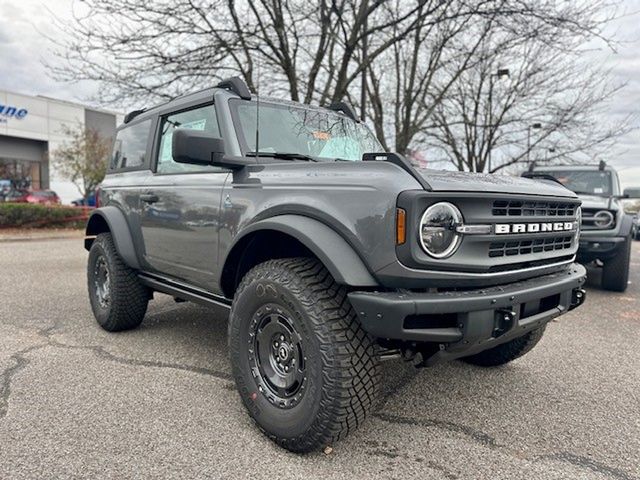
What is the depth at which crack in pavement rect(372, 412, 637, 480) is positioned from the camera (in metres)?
2.31

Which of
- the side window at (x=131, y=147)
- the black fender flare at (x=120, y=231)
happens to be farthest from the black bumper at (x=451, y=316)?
the side window at (x=131, y=147)

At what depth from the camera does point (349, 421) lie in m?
2.26

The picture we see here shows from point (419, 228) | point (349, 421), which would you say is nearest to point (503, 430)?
point (349, 421)

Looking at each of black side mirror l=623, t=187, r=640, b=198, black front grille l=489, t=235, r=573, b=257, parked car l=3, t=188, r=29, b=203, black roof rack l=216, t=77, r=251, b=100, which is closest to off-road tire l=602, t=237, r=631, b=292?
black side mirror l=623, t=187, r=640, b=198

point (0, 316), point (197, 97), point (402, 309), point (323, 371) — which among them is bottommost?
point (0, 316)

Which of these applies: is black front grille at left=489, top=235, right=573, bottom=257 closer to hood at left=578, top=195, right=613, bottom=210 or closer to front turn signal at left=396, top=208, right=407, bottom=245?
front turn signal at left=396, top=208, right=407, bottom=245

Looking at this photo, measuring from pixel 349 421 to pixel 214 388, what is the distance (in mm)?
1213

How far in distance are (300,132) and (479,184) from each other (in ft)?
4.89

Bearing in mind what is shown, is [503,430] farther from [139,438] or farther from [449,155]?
[449,155]

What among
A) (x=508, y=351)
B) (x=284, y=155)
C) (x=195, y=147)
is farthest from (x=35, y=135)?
(x=508, y=351)

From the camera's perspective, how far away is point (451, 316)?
7.18 feet

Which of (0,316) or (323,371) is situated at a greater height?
(323,371)

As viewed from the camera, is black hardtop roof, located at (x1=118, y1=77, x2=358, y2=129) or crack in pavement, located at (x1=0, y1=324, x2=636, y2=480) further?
black hardtop roof, located at (x1=118, y1=77, x2=358, y2=129)

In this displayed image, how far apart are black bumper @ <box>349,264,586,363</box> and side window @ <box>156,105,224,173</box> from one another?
1.60 m
